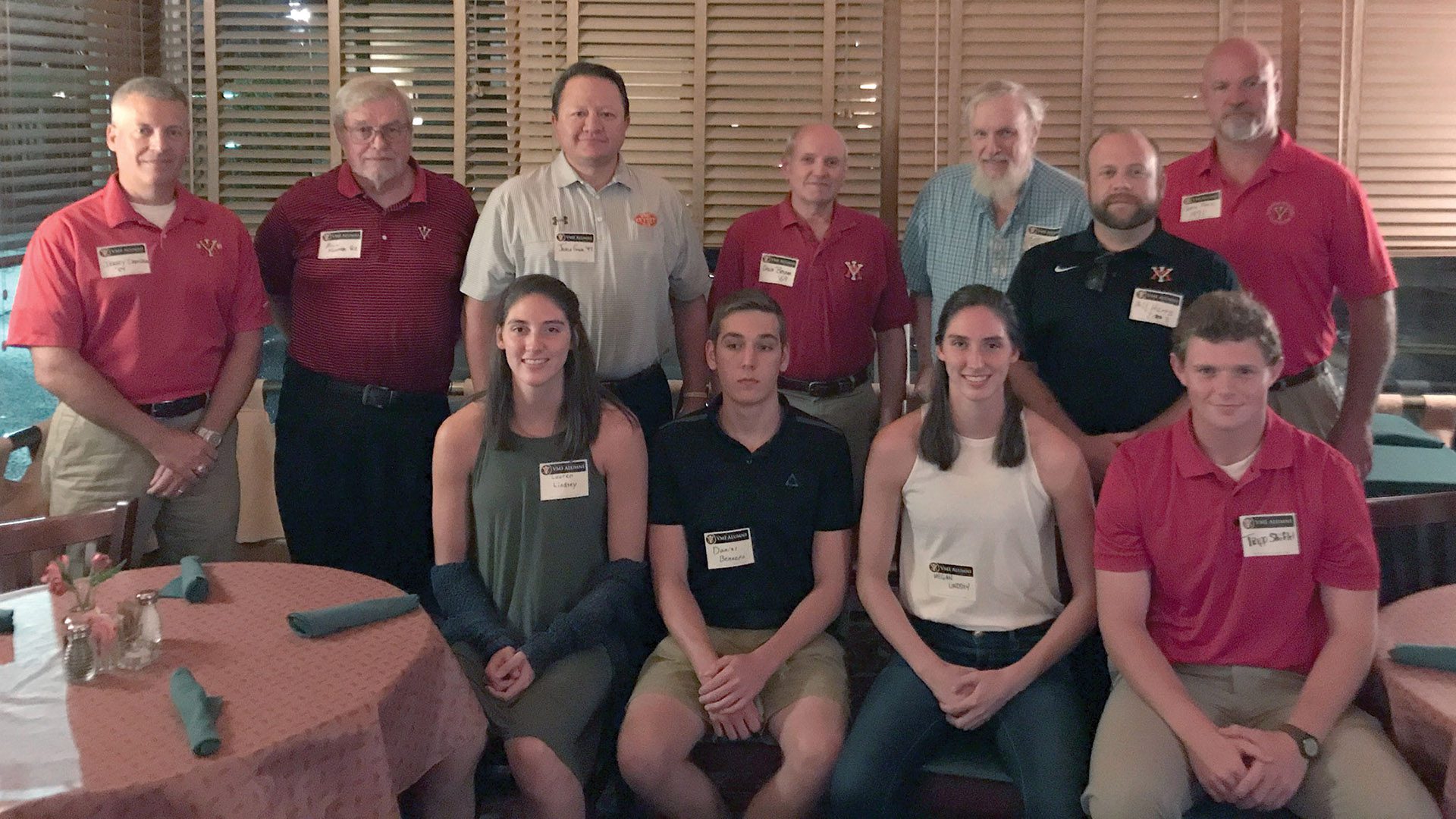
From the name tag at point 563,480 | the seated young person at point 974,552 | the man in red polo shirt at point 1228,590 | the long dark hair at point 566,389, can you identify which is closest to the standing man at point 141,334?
the long dark hair at point 566,389

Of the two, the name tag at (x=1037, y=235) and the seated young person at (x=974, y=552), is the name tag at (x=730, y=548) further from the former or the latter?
the name tag at (x=1037, y=235)

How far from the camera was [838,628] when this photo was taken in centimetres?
279

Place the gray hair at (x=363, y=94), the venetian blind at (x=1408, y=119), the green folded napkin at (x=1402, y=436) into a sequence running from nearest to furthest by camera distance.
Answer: the gray hair at (x=363, y=94)
the green folded napkin at (x=1402, y=436)
the venetian blind at (x=1408, y=119)

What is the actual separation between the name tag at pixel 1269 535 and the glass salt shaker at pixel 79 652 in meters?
2.04

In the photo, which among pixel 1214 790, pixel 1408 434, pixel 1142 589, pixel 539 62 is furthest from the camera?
pixel 539 62

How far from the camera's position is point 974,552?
253 centimetres

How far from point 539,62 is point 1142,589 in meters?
3.03

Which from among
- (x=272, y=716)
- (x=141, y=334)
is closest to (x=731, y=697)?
(x=272, y=716)

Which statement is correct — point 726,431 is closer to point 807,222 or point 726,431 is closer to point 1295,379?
point 807,222

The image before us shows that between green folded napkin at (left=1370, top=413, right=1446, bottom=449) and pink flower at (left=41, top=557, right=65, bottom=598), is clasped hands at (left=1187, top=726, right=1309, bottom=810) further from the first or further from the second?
green folded napkin at (left=1370, top=413, right=1446, bottom=449)

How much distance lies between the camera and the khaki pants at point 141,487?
120 inches

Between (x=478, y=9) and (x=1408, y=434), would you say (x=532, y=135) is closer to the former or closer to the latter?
(x=478, y=9)

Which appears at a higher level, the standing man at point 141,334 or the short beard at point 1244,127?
the short beard at point 1244,127

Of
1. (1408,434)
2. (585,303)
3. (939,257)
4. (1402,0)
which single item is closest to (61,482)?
(585,303)
